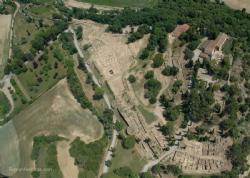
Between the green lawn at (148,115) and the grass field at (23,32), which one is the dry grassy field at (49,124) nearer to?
the green lawn at (148,115)

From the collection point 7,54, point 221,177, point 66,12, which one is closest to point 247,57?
point 221,177

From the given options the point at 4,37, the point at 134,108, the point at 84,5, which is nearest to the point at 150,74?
the point at 134,108

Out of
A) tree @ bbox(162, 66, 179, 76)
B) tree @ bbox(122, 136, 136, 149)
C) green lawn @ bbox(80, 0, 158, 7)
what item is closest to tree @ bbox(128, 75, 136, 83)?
tree @ bbox(162, 66, 179, 76)

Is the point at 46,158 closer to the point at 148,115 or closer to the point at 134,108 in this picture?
the point at 134,108

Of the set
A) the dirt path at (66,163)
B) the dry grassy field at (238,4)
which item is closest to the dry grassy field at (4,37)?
the dirt path at (66,163)

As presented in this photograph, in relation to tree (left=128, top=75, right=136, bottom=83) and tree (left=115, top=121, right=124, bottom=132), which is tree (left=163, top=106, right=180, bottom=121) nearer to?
tree (left=115, top=121, right=124, bottom=132)

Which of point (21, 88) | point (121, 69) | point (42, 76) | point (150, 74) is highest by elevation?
point (150, 74)
